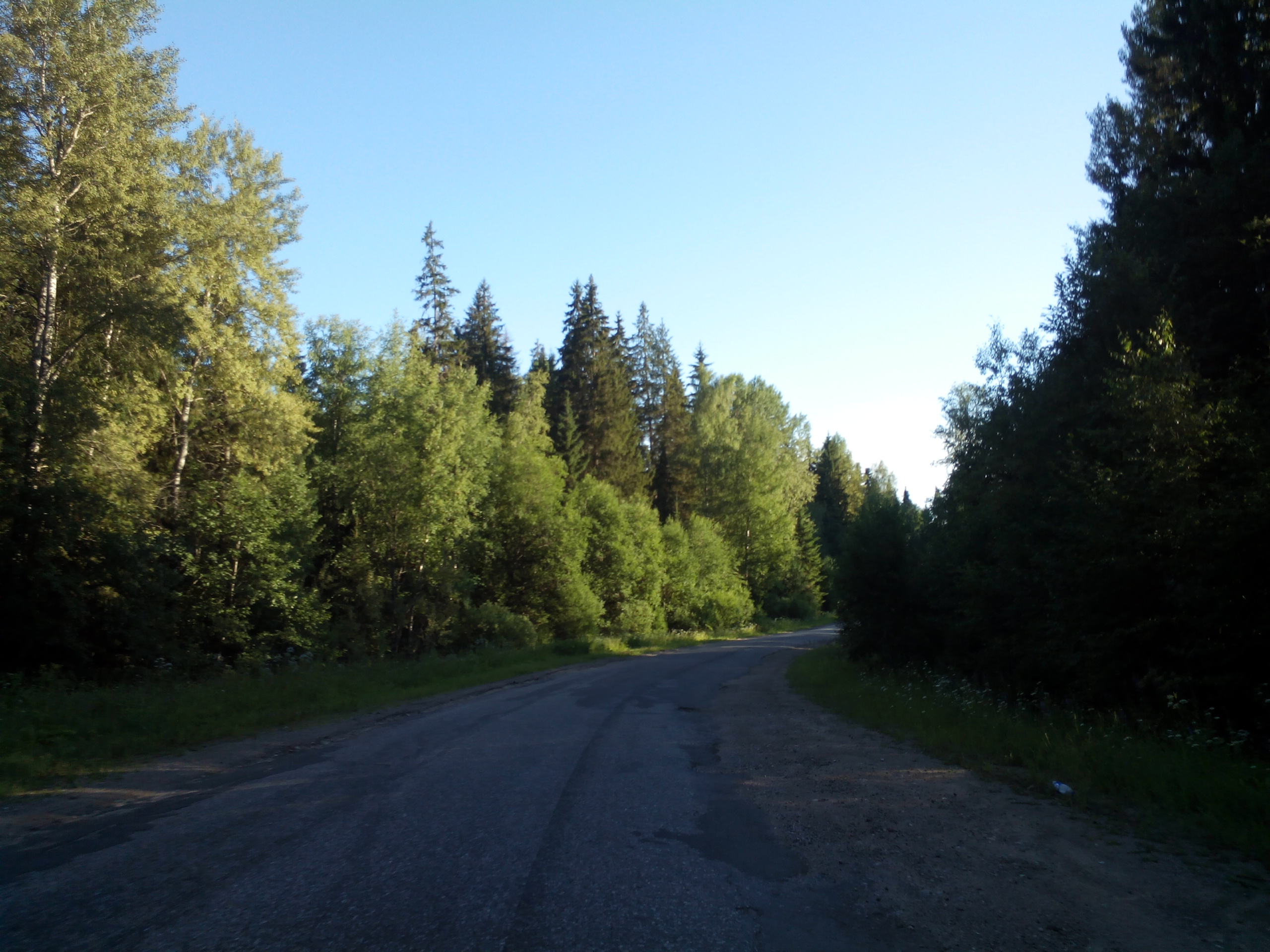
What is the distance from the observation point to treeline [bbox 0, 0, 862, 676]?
1634 cm

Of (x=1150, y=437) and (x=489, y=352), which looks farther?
(x=489, y=352)

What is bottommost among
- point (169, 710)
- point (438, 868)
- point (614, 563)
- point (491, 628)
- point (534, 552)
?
point (438, 868)

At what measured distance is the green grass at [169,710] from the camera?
8727 millimetres

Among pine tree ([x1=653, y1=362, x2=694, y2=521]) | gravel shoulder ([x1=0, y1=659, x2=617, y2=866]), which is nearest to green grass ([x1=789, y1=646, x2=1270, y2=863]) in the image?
gravel shoulder ([x1=0, y1=659, x2=617, y2=866])

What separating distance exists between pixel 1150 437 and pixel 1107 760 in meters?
4.73

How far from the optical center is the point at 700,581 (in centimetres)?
4744

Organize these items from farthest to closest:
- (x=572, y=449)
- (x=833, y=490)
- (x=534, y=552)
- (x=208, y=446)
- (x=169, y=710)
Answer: (x=833, y=490), (x=572, y=449), (x=534, y=552), (x=208, y=446), (x=169, y=710)

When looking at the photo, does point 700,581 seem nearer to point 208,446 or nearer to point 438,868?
point 208,446

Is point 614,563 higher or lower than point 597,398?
lower

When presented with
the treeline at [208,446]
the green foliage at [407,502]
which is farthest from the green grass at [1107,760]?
the green foliage at [407,502]

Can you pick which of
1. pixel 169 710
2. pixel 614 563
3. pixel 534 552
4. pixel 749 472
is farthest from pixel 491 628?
pixel 749 472

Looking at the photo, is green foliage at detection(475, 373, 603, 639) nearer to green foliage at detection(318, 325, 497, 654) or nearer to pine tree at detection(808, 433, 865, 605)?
green foliage at detection(318, 325, 497, 654)

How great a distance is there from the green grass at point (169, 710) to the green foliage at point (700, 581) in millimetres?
25746

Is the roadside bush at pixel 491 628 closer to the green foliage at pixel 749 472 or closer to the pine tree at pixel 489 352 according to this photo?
the pine tree at pixel 489 352
